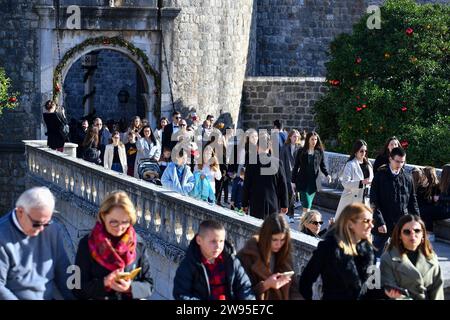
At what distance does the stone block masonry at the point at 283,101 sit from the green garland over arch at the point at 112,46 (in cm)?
439

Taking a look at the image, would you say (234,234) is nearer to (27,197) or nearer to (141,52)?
(27,197)

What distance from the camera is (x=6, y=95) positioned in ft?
94.7

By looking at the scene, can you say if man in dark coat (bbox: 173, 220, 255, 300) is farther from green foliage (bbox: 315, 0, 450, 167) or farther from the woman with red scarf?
green foliage (bbox: 315, 0, 450, 167)

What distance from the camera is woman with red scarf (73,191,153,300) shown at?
10.0 meters

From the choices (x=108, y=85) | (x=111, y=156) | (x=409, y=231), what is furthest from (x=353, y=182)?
(x=108, y=85)

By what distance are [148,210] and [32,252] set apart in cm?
829

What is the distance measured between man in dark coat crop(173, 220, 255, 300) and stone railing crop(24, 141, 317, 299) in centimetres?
232

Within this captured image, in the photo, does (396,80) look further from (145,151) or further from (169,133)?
(145,151)

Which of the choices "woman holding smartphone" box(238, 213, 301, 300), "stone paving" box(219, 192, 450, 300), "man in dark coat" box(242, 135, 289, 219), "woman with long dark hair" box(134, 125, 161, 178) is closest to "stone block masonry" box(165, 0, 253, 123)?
"woman with long dark hair" box(134, 125, 161, 178)

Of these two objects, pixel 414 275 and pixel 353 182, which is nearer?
pixel 414 275

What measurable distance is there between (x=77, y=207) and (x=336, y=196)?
4.19 meters

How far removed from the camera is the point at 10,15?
2989 centimetres

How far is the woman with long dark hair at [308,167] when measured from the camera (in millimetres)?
19891
